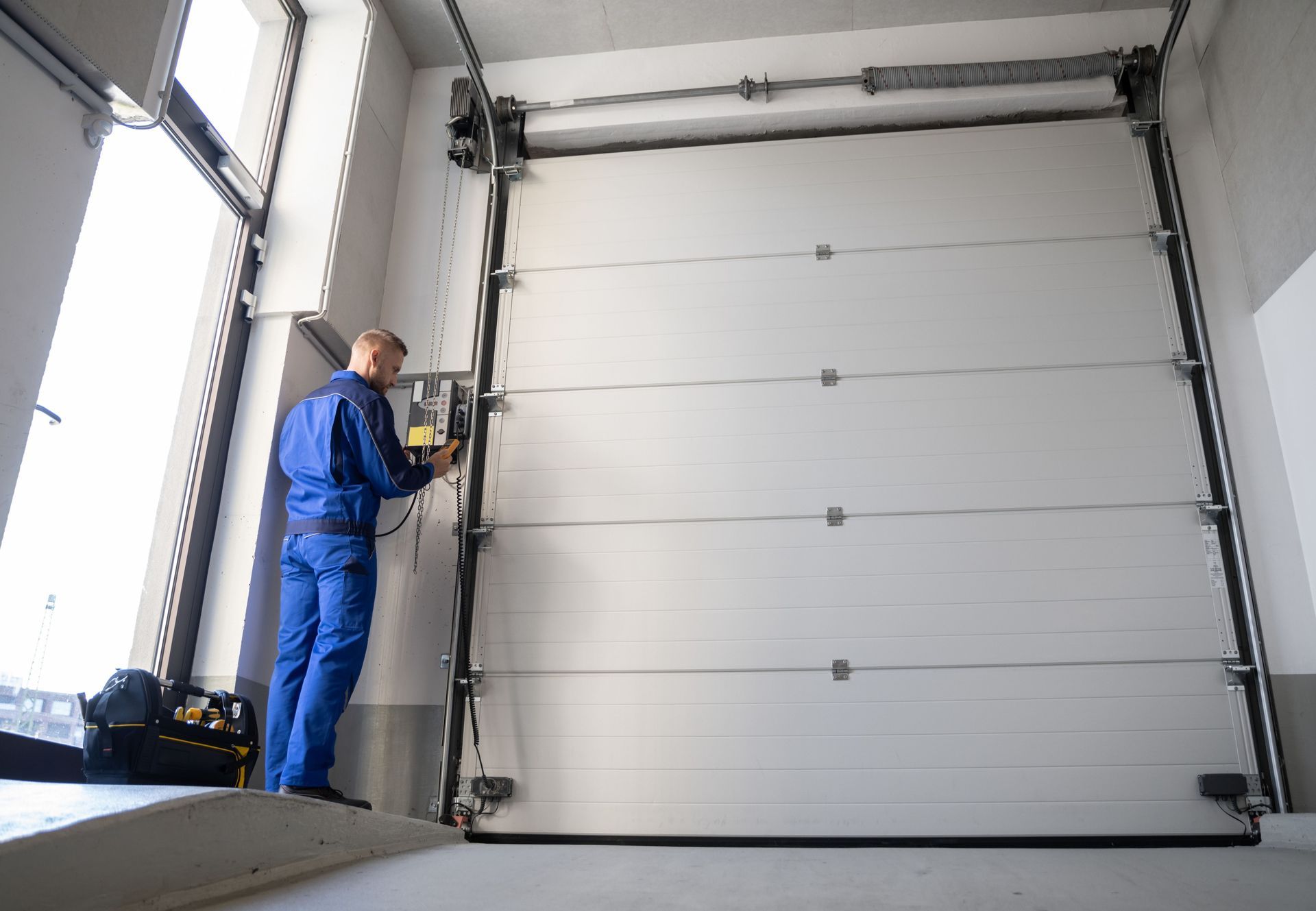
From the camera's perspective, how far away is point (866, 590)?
189 inches

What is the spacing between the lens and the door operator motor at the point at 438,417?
17.1ft

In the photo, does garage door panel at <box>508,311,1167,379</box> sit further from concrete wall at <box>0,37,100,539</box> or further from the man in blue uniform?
concrete wall at <box>0,37,100,539</box>

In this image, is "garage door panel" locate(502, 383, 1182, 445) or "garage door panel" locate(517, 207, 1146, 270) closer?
"garage door panel" locate(502, 383, 1182, 445)

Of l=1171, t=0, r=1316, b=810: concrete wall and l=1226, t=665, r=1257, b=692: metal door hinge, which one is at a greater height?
l=1171, t=0, r=1316, b=810: concrete wall

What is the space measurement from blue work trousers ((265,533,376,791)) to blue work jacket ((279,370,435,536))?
9cm

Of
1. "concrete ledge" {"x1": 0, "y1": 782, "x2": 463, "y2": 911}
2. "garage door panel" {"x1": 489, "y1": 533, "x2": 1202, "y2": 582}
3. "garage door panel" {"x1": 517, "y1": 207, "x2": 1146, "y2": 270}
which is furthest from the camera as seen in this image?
"garage door panel" {"x1": 517, "y1": 207, "x2": 1146, "y2": 270}

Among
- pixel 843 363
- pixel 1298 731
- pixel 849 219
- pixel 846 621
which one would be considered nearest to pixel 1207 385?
pixel 1298 731

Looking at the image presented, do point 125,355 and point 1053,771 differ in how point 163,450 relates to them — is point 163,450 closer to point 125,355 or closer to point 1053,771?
point 125,355

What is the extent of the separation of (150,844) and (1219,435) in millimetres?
4919

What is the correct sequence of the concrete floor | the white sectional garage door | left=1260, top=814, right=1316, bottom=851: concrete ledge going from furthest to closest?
the white sectional garage door, left=1260, top=814, right=1316, bottom=851: concrete ledge, the concrete floor

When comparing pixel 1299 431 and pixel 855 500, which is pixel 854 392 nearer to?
pixel 855 500

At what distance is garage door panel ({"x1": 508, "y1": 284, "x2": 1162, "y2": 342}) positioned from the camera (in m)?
5.15

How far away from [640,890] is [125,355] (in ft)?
10.2

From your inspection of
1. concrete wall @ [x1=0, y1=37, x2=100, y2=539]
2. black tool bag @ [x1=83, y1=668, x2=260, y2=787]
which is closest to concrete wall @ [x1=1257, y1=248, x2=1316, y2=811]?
black tool bag @ [x1=83, y1=668, x2=260, y2=787]
